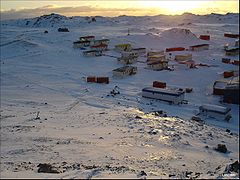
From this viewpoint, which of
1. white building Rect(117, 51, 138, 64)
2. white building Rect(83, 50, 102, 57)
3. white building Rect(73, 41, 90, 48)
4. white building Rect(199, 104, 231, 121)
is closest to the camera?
white building Rect(199, 104, 231, 121)

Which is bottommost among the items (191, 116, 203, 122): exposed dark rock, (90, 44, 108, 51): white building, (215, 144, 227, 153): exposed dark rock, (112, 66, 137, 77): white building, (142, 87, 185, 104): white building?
(191, 116, 203, 122): exposed dark rock

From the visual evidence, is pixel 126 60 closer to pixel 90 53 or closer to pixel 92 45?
pixel 90 53

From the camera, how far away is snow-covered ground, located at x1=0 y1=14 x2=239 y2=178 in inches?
380

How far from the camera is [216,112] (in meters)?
17.0

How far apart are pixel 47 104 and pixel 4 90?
15.5ft

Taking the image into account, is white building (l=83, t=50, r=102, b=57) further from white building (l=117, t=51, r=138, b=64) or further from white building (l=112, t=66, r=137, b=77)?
white building (l=112, t=66, r=137, b=77)

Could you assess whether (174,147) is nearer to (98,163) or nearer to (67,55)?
(98,163)

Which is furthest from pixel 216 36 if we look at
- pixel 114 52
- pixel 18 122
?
pixel 18 122

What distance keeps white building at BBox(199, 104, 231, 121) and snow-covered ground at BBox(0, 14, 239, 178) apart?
31cm

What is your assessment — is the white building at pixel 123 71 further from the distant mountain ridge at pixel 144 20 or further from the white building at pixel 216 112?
the distant mountain ridge at pixel 144 20

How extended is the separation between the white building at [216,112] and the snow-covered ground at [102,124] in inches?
12.2

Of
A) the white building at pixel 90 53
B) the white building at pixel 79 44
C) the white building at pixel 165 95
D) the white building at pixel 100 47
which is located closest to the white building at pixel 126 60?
the white building at pixel 90 53

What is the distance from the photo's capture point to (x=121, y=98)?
19703 mm

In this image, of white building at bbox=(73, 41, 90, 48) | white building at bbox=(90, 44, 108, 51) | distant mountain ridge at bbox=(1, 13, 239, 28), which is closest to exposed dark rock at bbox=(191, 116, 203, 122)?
white building at bbox=(90, 44, 108, 51)
